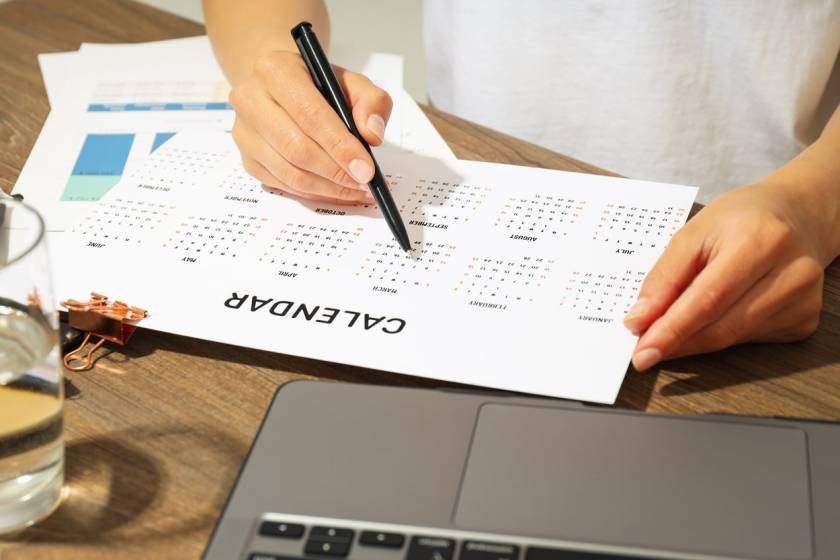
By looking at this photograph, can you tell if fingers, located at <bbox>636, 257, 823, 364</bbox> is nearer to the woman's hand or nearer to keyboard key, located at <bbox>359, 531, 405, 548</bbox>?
the woman's hand

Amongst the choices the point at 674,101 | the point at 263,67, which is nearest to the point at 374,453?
the point at 263,67

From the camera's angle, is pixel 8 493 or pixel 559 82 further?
pixel 559 82

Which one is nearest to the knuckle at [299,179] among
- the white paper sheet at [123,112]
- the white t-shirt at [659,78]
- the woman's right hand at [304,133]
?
the woman's right hand at [304,133]

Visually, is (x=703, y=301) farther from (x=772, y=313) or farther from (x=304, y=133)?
(x=304, y=133)

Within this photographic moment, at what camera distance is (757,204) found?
2.05 ft

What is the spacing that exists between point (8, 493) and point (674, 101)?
798 mm

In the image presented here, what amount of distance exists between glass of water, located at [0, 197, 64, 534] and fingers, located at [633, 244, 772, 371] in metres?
0.32

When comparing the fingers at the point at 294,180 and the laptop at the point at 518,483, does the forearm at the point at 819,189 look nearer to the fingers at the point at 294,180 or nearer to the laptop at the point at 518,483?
the laptop at the point at 518,483

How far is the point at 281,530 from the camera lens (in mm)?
480

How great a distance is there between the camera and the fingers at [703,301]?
578 mm

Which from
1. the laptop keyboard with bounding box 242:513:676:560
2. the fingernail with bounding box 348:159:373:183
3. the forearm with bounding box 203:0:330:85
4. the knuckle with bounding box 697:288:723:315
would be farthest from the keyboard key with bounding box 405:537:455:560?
the forearm with bounding box 203:0:330:85

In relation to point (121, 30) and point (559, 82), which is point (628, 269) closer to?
point (559, 82)

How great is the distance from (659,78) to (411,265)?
51 cm

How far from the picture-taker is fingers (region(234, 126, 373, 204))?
736 millimetres
